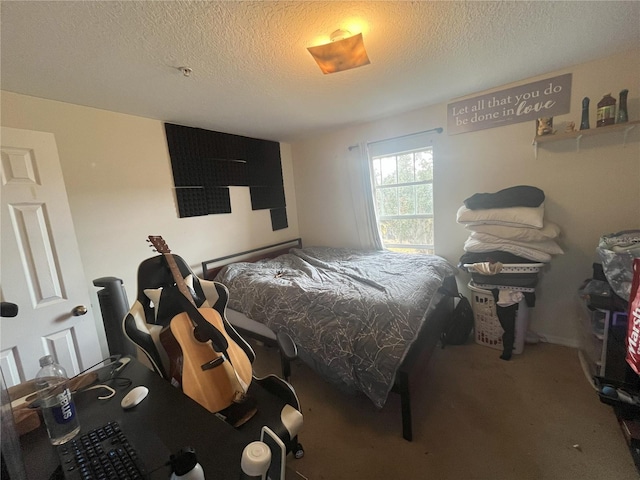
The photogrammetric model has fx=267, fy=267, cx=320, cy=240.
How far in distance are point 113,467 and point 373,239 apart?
3.01m

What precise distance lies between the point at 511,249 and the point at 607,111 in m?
1.14

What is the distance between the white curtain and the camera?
10.7ft

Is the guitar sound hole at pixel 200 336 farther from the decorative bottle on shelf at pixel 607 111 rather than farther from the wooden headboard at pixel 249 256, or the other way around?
the decorative bottle on shelf at pixel 607 111

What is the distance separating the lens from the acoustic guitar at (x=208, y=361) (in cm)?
115

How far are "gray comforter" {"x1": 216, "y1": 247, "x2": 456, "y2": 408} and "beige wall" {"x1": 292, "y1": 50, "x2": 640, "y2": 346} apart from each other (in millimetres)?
809

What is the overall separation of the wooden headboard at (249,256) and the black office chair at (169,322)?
1472 millimetres

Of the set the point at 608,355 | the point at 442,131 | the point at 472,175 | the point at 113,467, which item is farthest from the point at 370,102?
the point at 113,467

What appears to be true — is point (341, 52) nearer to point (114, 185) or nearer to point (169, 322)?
point (169, 322)

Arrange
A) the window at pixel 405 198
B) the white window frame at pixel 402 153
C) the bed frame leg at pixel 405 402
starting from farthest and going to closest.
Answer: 1. the window at pixel 405 198
2. the white window frame at pixel 402 153
3. the bed frame leg at pixel 405 402

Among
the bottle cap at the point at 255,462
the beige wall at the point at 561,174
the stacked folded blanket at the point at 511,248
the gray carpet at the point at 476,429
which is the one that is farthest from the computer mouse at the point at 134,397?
the beige wall at the point at 561,174

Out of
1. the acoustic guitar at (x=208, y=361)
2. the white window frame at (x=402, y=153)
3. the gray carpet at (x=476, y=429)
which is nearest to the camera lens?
the acoustic guitar at (x=208, y=361)

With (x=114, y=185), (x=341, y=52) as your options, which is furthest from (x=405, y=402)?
(x=114, y=185)

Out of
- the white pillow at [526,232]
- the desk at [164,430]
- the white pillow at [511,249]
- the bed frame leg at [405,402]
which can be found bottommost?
the bed frame leg at [405,402]

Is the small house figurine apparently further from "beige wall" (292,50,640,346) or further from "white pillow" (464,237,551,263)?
"white pillow" (464,237,551,263)
